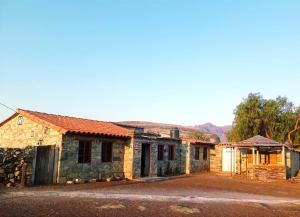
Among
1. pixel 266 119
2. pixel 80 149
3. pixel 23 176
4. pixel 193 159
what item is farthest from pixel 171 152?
pixel 266 119

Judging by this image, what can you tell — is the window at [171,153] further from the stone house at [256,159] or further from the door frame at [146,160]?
the stone house at [256,159]

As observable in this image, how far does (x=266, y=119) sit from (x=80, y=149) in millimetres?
29709

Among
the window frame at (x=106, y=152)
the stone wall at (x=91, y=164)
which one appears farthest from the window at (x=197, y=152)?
the window frame at (x=106, y=152)

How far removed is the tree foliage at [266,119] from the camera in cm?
3994

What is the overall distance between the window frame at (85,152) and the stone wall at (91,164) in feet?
0.65

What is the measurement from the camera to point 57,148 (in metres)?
17.4

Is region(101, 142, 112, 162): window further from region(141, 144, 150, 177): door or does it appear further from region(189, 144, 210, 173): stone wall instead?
region(189, 144, 210, 173): stone wall

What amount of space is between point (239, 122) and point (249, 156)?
12118mm

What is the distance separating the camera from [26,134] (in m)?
20.0

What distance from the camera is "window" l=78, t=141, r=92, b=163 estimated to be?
60.6ft

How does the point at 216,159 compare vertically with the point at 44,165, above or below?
above

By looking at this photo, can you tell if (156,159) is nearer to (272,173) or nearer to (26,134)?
(272,173)

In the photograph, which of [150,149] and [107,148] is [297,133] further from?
[107,148]

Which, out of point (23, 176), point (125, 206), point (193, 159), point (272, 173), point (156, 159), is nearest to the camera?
point (125, 206)
